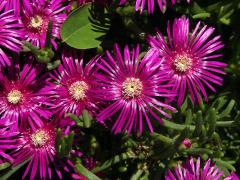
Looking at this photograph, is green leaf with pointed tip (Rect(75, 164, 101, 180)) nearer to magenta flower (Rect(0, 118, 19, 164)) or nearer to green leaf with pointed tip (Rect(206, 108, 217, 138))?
magenta flower (Rect(0, 118, 19, 164))

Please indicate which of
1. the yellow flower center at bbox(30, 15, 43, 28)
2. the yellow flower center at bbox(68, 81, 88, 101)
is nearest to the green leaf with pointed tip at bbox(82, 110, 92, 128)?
the yellow flower center at bbox(68, 81, 88, 101)

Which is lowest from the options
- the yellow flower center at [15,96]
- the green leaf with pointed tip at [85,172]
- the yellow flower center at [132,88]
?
the green leaf with pointed tip at [85,172]

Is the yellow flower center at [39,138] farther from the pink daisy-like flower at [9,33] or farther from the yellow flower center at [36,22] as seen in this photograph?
the yellow flower center at [36,22]

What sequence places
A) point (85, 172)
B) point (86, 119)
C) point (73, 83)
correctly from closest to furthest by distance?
point (86, 119)
point (85, 172)
point (73, 83)

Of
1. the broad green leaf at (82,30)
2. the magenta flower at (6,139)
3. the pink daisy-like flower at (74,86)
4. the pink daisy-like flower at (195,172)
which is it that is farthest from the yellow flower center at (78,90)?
the pink daisy-like flower at (195,172)

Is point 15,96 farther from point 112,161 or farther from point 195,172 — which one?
point 195,172

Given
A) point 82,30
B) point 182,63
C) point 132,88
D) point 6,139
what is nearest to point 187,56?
point 182,63

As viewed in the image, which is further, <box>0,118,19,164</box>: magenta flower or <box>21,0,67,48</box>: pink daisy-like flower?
<box>21,0,67,48</box>: pink daisy-like flower
